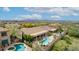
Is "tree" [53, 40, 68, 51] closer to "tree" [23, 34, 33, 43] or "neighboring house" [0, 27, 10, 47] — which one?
"tree" [23, 34, 33, 43]

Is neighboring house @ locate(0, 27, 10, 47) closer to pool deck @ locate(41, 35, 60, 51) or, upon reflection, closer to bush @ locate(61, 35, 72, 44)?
pool deck @ locate(41, 35, 60, 51)

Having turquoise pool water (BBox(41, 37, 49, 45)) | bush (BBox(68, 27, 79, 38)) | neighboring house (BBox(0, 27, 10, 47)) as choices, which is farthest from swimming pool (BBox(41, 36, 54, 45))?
neighboring house (BBox(0, 27, 10, 47))

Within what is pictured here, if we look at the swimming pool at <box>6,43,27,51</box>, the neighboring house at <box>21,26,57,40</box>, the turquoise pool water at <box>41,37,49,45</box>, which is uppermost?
the neighboring house at <box>21,26,57,40</box>

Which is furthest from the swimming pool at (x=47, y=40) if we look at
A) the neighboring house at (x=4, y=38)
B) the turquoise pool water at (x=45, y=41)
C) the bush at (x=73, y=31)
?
the neighboring house at (x=4, y=38)

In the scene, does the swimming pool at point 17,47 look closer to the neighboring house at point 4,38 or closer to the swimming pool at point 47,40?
the neighboring house at point 4,38

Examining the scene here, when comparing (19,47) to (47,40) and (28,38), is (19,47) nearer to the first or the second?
(28,38)

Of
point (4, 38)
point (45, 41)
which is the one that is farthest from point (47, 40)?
point (4, 38)

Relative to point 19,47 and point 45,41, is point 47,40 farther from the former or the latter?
point 19,47

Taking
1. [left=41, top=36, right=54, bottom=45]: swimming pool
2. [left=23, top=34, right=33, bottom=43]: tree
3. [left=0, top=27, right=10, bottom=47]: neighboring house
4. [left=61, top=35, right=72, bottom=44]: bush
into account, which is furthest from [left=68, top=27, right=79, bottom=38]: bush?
[left=0, top=27, right=10, bottom=47]: neighboring house

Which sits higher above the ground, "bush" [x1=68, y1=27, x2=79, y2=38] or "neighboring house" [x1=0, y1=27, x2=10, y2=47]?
"bush" [x1=68, y1=27, x2=79, y2=38]

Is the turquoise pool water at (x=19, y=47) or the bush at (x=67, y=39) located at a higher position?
the bush at (x=67, y=39)

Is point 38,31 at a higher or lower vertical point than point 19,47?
higher
